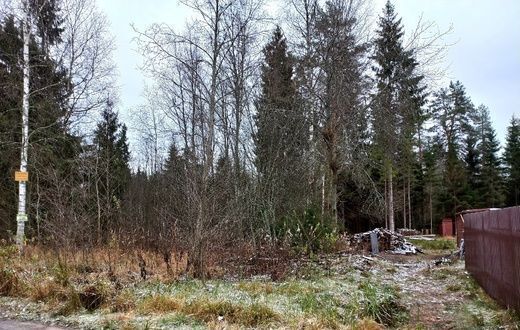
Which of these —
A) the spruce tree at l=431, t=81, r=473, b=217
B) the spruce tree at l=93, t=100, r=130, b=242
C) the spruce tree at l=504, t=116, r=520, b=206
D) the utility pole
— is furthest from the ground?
the spruce tree at l=504, t=116, r=520, b=206

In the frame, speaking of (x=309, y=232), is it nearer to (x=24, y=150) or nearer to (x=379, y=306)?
(x=379, y=306)

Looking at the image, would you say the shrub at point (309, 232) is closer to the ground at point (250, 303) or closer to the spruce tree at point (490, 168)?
the ground at point (250, 303)

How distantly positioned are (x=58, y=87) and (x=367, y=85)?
1199 cm

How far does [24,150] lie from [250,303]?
10726 millimetres

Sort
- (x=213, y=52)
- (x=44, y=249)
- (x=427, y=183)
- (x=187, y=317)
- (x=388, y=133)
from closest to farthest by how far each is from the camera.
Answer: (x=187, y=317) → (x=44, y=249) → (x=213, y=52) → (x=388, y=133) → (x=427, y=183)

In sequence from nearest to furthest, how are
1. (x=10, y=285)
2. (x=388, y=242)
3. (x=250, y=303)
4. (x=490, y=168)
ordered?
1. (x=250, y=303)
2. (x=10, y=285)
3. (x=388, y=242)
4. (x=490, y=168)

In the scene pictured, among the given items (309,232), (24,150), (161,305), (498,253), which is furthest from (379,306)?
(24,150)

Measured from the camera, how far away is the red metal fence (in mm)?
6066

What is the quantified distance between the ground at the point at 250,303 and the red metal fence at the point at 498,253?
0.25 m

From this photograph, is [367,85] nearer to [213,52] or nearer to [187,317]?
[213,52]

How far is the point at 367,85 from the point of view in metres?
18.5

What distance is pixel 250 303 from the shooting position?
6125 millimetres

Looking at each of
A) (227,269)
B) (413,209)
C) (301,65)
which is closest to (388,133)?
(301,65)

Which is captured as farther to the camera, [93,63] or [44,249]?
[93,63]
